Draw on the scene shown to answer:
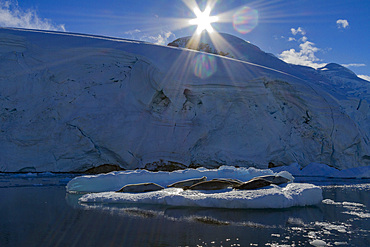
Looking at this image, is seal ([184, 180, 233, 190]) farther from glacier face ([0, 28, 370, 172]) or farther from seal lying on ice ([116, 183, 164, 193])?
glacier face ([0, 28, 370, 172])

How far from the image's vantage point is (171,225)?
14.0 feet

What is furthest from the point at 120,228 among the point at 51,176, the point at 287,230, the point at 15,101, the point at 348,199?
the point at 15,101

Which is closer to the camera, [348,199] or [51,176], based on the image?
[348,199]

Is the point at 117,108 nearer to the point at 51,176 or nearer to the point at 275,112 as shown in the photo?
the point at 51,176

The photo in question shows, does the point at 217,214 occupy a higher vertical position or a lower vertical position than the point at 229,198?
lower

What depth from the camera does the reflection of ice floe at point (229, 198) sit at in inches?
225

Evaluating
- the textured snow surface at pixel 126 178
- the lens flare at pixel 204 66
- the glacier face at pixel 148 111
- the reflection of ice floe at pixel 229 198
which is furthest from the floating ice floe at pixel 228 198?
the lens flare at pixel 204 66

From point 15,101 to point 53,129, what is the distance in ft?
6.18

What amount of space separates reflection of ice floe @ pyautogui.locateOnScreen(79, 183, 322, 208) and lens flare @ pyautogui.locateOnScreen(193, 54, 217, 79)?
336 inches

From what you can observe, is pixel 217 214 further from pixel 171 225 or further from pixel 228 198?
pixel 171 225

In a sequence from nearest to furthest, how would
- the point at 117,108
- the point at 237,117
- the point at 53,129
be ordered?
the point at 53,129
the point at 117,108
the point at 237,117

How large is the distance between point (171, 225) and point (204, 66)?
1128cm

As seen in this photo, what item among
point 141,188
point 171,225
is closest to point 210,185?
point 141,188

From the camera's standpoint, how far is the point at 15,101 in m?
12.3
